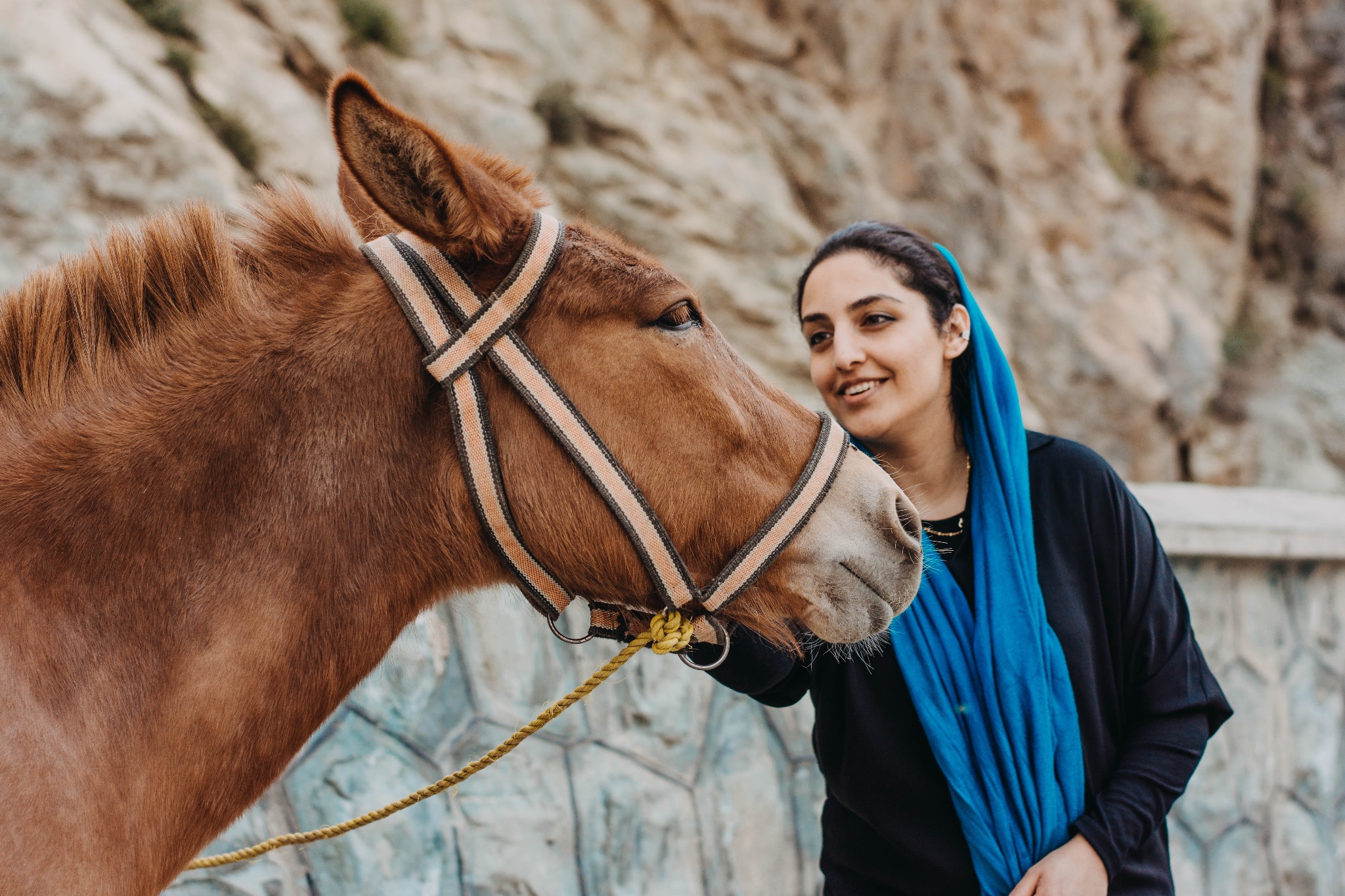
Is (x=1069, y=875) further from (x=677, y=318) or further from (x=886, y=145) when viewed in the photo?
(x=886, y=145)

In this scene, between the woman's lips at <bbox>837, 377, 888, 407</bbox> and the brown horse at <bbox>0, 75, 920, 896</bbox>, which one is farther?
the woman's lips at <bbox>837, 377, 888, 407</bbox>

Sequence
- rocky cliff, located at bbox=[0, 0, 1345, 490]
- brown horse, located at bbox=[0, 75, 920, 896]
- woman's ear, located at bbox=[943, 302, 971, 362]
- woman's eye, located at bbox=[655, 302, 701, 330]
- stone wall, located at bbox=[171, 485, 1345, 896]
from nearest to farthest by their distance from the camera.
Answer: brown horse, located at bbox=[0, 75, 920, 896], woman's eye, located at bbox=[655, 302, 701, 330], woman's ear, located at bbox=[943, 302, 971, 362], stone wall, located at bbox=[171, 485, 1345, 896], rocky cliff, located at bbox=[0, 0, 1345, 490]

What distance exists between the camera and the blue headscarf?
1.70m

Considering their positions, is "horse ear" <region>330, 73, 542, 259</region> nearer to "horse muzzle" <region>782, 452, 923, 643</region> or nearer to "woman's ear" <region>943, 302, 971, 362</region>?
"horse muzzle" <region>782, 452, 923, 643</region>

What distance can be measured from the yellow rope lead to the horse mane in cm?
89

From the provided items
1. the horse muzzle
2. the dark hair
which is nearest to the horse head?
the horse muzzle

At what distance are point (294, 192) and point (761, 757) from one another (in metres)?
2.36

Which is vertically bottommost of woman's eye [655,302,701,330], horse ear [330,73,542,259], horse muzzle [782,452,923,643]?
horse muzzle [782,452,923,643]

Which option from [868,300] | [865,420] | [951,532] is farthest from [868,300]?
[951,532]

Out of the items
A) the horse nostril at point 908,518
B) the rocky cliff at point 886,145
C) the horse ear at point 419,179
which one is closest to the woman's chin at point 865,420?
the horse nostril at point 908,518

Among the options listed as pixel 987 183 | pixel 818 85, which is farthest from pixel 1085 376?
pixel 818 85

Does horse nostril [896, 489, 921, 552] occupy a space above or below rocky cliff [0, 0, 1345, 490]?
above

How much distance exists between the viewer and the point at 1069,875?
161 cm

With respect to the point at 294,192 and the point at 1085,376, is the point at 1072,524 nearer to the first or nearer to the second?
the point at 294,192
